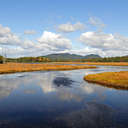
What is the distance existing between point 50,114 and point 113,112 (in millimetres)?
7592

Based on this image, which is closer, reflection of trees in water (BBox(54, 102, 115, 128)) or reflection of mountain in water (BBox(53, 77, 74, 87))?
reflection of trees in water (BBox(54, 102, 115, 128))

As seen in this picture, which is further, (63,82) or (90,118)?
(63,82)

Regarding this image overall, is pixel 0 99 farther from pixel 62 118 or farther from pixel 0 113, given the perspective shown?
pixel 62 118

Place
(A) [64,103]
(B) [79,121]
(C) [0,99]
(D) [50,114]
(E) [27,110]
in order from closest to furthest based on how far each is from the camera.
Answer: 1. (B) [79,121]
2. (D) [50,114]
3. (E) [27,110]
4. (A) [64,103]
5. (C) [0,99]

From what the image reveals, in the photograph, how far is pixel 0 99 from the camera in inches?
766

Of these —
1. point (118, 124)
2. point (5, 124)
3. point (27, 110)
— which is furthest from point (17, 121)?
point (118, 124)

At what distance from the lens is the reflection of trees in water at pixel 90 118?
11.8 metres

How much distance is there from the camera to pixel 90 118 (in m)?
13.2

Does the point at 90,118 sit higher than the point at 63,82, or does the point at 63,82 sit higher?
the point at 63,82

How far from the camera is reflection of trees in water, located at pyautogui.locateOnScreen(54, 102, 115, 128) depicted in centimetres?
1182

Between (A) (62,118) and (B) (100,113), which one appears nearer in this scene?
(A) (62,118)

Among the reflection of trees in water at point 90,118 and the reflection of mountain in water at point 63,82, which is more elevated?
the reflection of mountain in water at point 63,82

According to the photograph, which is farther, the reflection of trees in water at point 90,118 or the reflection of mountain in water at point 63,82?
the reflection of mountain in water at point 63,82

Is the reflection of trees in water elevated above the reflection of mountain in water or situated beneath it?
situated beneath
